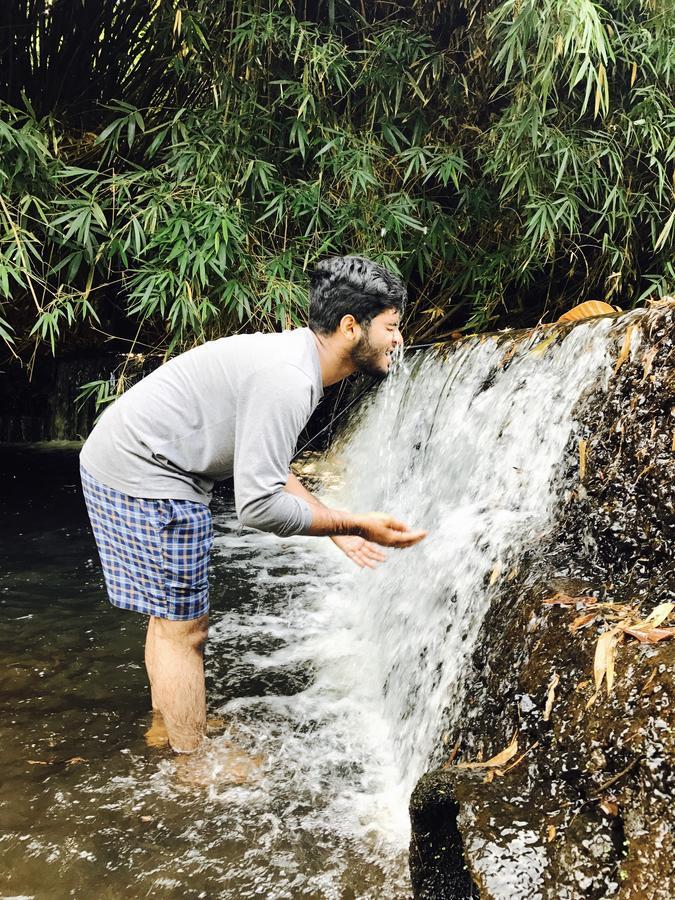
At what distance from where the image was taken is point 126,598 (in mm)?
2418

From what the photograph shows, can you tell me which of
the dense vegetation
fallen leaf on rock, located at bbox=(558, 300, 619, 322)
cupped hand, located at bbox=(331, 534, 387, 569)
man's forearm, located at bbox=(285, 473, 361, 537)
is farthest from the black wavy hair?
the dense vegetation

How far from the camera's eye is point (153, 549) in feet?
7.55

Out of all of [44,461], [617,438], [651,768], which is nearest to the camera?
[651,768]

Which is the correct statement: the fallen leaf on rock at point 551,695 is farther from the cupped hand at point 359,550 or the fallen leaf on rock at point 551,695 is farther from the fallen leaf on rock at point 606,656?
the cupped hand at point 359,550

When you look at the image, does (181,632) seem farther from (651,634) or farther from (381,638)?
(651,634)

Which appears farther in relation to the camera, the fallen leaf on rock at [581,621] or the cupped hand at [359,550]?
the cupped hand at [359,550]

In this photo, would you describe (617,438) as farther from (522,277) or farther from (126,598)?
(522,277)

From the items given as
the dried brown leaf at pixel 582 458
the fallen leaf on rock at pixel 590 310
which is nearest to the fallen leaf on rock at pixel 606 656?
the dried brown leaf at pixel 582 458

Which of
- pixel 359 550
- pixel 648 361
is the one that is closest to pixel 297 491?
pixel 359 550

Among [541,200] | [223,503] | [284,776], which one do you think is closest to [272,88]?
[541,200]

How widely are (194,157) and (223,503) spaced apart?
2705 millimetres

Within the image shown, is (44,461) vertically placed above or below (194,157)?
below

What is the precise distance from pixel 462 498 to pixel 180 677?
67.5 inches

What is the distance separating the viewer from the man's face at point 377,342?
2.10 metres
